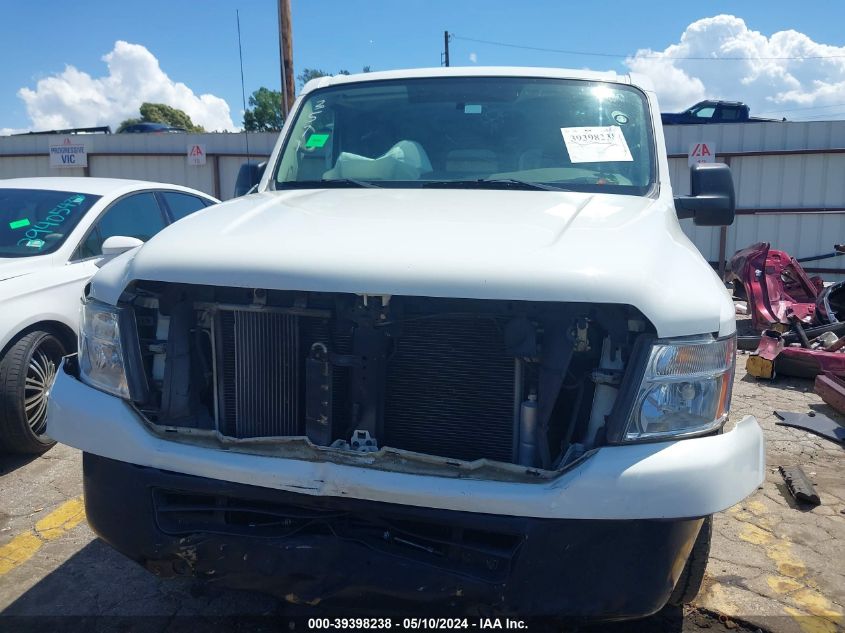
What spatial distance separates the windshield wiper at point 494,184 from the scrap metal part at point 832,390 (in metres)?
3.52

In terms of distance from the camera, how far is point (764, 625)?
269 centimetres

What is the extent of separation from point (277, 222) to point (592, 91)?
6.16 ft

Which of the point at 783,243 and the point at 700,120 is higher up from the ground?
the point at 700,120

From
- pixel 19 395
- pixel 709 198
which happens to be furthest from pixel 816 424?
pixel 19 395

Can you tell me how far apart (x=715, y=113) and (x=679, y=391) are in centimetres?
1658

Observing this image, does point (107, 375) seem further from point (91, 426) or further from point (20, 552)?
point (20, 552)

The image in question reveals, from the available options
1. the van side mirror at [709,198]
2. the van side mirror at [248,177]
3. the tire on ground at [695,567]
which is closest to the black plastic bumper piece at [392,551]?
the tire on ground at [695,567]

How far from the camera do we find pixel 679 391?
197 centimetres

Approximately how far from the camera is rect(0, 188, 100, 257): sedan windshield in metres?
4.55

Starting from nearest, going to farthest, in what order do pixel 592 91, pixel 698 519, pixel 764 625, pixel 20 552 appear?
pixel 698 519
pixel 764 625
pixel 20 552
pixel 592 91

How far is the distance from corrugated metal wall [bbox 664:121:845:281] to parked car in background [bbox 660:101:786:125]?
9.18 ft

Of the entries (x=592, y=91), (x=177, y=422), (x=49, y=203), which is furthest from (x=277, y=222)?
(x=49, y=203)

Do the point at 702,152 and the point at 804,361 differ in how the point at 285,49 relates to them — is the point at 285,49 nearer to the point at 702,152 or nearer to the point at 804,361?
the point at 702,152

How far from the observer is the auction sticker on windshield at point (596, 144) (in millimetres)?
3186
